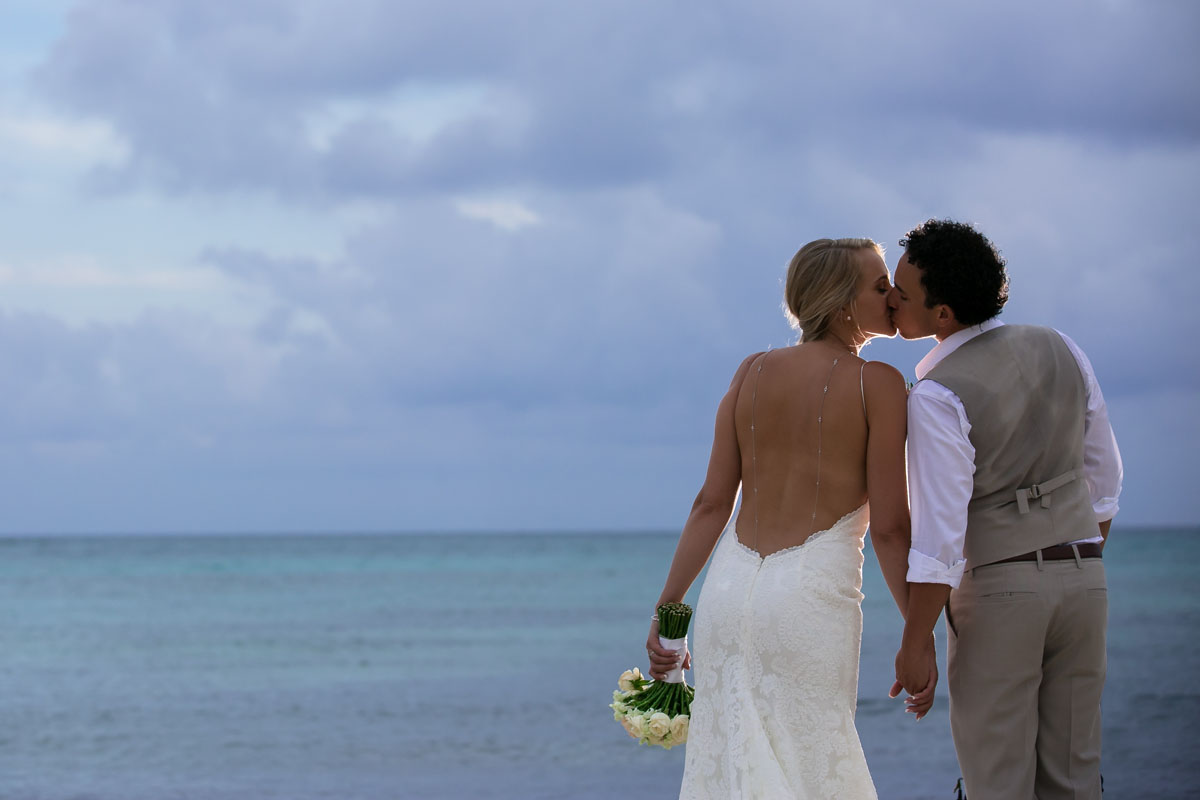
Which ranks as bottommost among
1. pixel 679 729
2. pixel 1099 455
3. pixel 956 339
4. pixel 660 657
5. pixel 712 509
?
pixel 679 729

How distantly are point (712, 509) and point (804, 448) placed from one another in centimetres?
39

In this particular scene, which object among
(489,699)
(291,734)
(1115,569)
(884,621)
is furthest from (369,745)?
(1115,569)

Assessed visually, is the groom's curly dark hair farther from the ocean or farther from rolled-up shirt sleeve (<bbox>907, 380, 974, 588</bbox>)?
the ocean

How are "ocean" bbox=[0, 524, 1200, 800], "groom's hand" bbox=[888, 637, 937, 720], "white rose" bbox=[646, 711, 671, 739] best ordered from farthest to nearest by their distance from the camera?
"ocean" bbox=[0, 524, 1200, 800] → "white rose" bbox=[646, 711, 671, 739] → "groom's hand" bbox=[888, 637, 937, 720]

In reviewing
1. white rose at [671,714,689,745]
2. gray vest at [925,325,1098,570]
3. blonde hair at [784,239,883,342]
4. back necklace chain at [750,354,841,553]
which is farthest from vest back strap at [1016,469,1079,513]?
white rose at [671,714,689,745]

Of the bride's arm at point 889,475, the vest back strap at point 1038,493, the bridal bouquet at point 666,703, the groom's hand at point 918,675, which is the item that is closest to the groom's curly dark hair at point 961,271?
the bride's arm at point 889,475

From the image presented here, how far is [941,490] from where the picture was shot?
2875 millimetres

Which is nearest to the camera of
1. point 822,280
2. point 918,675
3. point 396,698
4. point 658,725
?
point 918,675

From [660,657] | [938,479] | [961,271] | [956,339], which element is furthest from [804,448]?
[660,657]

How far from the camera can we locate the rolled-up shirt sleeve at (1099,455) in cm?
313

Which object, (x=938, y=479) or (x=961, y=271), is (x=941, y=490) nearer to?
(x=938, y=479)

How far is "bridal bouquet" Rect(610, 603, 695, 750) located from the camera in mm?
3318

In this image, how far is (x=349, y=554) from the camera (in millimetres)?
55406

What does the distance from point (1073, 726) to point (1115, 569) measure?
134ft
